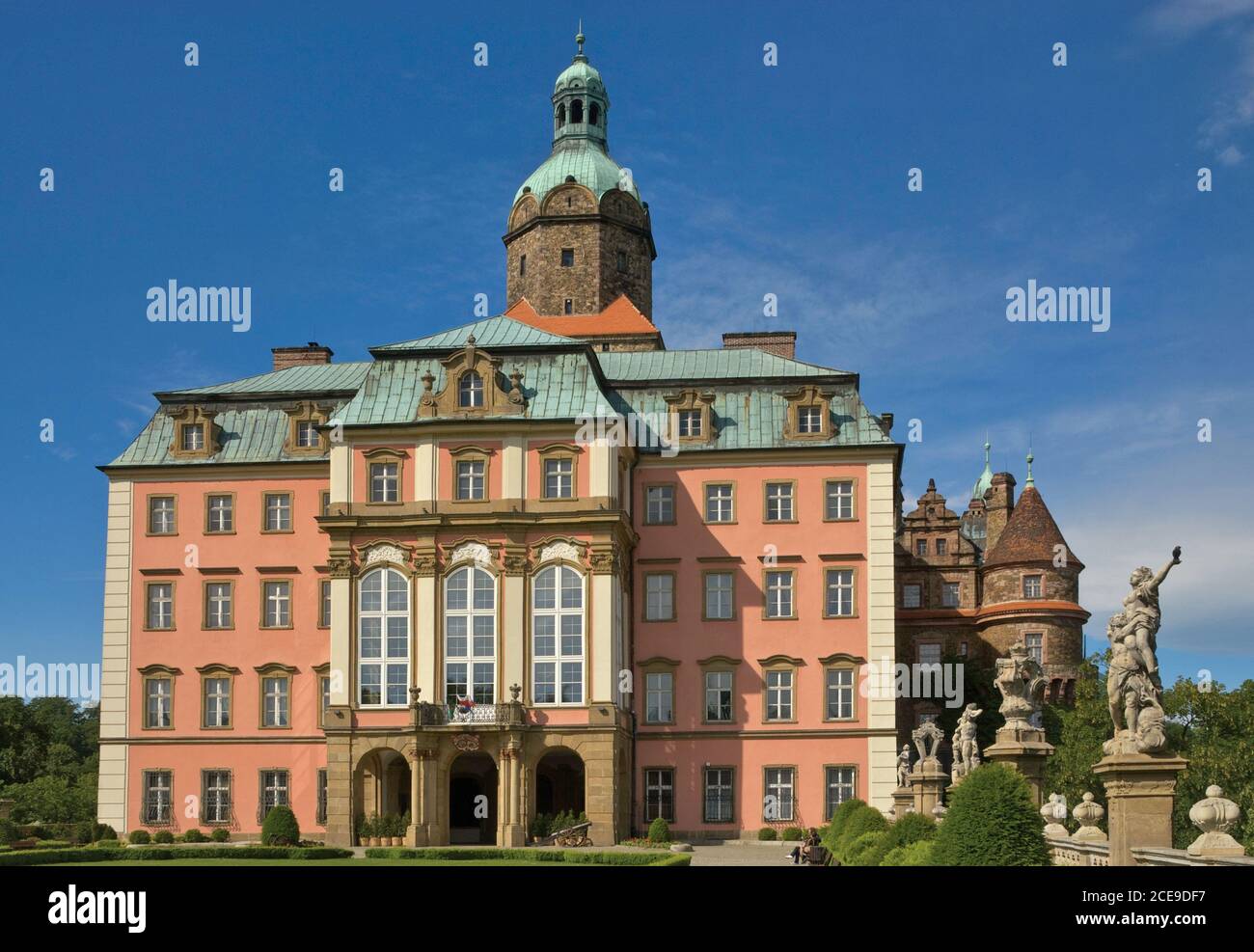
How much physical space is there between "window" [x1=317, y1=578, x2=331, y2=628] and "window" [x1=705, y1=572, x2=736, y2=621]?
42.9 ft

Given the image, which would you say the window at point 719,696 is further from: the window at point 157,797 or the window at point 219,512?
the window at point 157,797

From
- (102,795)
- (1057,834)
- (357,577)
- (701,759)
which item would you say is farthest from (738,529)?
(1057,834)

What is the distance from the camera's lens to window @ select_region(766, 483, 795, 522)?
54156mm

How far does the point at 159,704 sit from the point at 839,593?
2381cm

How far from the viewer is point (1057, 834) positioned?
25.6 metres

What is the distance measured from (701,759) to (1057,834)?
2775 centimetres

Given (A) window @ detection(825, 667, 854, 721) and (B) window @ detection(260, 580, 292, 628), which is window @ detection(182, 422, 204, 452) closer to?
(B) window @ detection(260, 580, 292, 628)

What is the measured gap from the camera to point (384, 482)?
5097 cm

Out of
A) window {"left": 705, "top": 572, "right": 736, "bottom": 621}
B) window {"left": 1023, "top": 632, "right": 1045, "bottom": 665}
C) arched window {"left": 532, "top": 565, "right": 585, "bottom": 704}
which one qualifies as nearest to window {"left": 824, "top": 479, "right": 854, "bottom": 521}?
window {"left": 705, "top": 572, "right": 736, "bottom": 621}

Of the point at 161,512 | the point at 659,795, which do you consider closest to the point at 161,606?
the point at 161,512

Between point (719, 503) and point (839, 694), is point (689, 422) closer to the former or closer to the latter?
point (719, 503)

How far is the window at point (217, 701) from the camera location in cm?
5441
